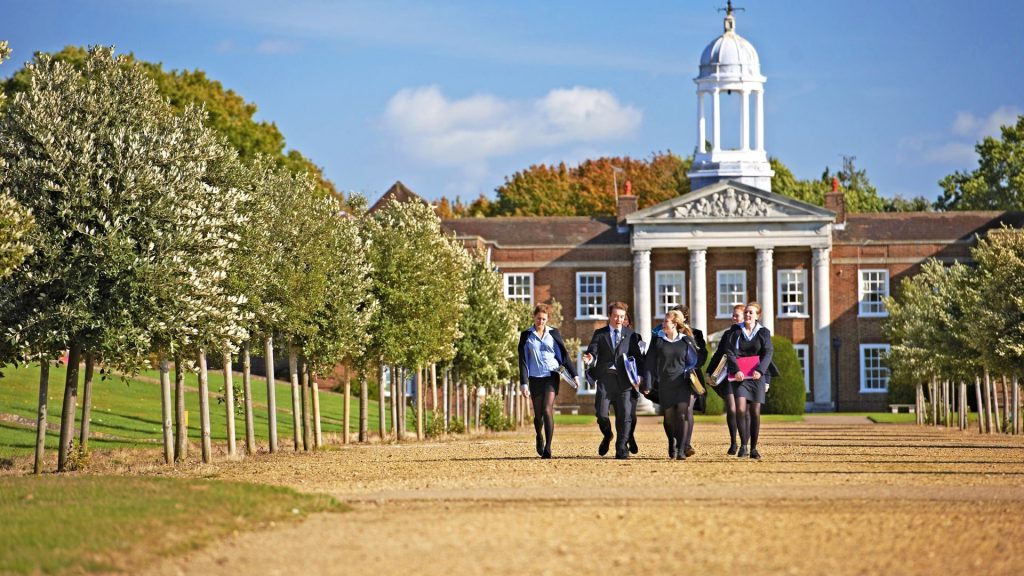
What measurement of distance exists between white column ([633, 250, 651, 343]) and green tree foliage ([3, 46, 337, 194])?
1768 cm

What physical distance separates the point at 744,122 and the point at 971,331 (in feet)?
160

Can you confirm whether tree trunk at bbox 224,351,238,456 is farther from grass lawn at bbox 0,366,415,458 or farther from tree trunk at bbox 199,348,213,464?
grass lawn at bbox 0,366,415,458

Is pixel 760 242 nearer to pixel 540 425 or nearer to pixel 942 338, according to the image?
pixel 942 338

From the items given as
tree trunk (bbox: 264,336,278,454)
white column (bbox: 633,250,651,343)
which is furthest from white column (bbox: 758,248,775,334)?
tree trunk (bbox: 264,336,278,454)

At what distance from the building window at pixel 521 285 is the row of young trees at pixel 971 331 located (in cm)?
2116

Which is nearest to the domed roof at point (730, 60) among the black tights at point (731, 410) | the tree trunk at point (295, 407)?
the tree trunk at point (295, 407)

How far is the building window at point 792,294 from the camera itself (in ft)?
259

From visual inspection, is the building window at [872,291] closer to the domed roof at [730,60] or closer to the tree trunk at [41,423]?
the domed roof at [730,60]

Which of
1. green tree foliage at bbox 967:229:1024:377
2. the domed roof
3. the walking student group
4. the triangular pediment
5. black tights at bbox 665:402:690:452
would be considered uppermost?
the domed roof

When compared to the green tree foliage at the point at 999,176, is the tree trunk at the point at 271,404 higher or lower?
lower

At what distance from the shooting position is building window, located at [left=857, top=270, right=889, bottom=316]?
7788 centimetres

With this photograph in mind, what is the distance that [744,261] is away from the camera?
80.1m

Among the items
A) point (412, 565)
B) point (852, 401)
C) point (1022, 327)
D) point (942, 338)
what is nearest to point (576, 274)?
point (852, 401)

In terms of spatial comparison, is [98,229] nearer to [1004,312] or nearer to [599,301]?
[1004,312]
